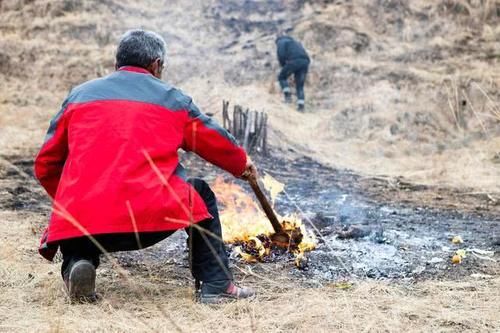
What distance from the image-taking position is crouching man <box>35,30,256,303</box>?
2.79 meters

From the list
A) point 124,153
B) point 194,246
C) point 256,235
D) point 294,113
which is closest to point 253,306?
point 194,246

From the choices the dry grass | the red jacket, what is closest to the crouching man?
the red jacket

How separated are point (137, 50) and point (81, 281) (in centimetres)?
122

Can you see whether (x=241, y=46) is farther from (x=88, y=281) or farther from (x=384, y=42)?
(x=88, y=281)

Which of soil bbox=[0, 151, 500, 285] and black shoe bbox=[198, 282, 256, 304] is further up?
black shoe bbox=[198, 282, 256, 304]

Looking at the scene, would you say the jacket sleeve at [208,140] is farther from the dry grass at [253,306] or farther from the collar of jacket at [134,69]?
the dry grass at [253,306]

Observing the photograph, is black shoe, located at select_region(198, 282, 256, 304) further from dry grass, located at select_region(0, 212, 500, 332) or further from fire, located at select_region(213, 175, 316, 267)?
fire, located at select_region(213, 175, 316, 267)

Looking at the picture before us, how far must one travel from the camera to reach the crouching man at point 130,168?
2.79 metres

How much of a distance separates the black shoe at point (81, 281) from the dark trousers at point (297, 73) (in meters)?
10.6

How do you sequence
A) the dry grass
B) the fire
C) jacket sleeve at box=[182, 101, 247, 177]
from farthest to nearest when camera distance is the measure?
the fire, jacket sleeve at box=[182, 101, 247, 177], the dry grass

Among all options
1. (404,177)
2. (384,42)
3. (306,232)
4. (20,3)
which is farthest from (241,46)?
(306,232)

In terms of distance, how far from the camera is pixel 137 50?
3.07 meters

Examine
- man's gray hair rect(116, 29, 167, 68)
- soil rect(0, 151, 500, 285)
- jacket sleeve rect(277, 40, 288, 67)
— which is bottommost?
soil rect(0, 151, 500, 285)

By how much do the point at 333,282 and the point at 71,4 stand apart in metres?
14.7
